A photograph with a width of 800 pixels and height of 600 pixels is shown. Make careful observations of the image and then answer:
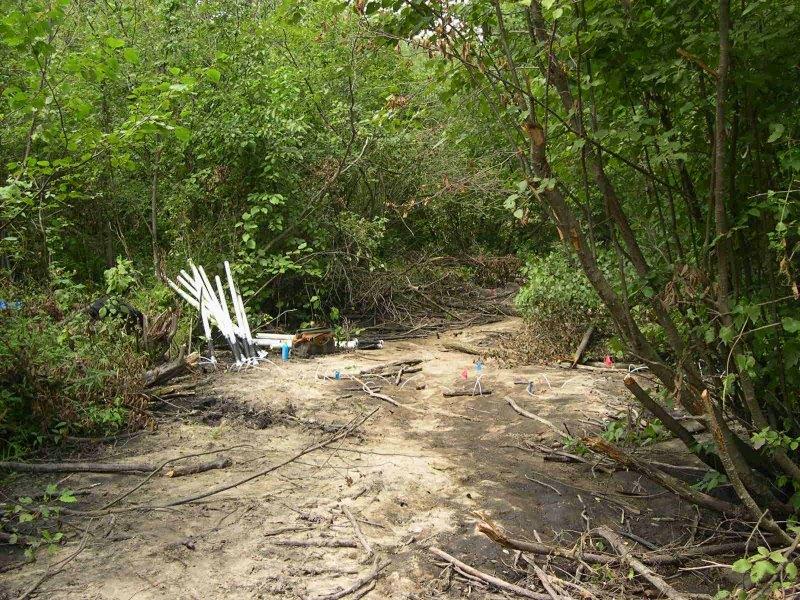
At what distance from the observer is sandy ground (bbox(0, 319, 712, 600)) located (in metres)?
3.67

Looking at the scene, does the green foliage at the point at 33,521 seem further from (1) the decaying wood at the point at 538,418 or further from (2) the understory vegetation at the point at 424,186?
(1) the decaying wood at the point at 538,418

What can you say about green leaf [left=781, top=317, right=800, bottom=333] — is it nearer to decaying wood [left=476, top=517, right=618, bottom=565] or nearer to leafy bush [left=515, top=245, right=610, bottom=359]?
decaying wood [left=476, top=517, right=618, bottom=565]

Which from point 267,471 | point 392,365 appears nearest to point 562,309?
point 392,365

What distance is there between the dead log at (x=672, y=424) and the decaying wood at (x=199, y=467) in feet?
10.7

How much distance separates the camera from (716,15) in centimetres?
352

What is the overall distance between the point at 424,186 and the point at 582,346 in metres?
5.67

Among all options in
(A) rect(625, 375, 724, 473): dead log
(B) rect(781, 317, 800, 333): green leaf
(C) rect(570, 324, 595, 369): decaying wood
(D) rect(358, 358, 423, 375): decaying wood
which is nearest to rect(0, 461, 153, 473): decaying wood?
(A) rect(625, 375, 724, 473): dead log

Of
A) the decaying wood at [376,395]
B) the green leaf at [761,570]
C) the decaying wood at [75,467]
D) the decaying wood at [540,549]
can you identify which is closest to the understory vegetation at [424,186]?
the green leaf at [761,570]

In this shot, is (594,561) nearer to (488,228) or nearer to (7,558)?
(7,558)

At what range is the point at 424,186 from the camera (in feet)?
43.7

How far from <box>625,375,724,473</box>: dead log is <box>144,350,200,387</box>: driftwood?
5126mm

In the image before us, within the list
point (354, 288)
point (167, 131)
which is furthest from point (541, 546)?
point (354, 288)

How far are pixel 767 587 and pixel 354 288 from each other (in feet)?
30.7

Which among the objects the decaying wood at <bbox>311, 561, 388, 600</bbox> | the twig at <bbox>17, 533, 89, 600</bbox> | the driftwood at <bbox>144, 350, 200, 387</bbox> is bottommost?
the decaying wood at <bbox>311, 561, 388, 600</bbox>
